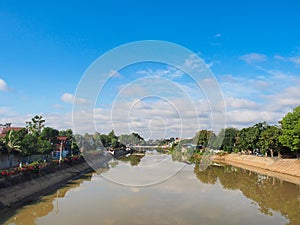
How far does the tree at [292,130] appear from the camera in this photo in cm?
3186

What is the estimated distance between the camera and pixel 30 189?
66.7 ft

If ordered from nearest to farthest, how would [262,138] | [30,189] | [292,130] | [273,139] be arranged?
1. [30,189]
2. [292,130]
3. [273,139]
4. [262,138]

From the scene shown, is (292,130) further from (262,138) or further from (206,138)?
(206,138)

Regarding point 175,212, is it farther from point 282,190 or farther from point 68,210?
point 282,190

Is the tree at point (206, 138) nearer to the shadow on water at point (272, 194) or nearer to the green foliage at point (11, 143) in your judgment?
the shadow on water at point (272, 194)

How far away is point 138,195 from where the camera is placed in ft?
69.2

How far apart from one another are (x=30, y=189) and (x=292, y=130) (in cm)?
2868

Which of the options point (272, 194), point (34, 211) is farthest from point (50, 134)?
point (272, 194)

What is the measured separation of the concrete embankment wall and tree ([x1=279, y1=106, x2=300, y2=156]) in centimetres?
2594

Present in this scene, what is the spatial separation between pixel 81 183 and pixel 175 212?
14.3 m

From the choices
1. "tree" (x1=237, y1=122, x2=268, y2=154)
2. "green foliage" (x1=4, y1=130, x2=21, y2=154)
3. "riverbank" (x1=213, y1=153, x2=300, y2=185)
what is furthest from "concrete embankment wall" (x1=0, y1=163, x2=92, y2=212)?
A: "tree" (x1=237, y1=122, x2=268, y2=154)

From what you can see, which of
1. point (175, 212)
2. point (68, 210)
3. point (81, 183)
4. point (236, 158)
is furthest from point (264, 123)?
point (68, 210)

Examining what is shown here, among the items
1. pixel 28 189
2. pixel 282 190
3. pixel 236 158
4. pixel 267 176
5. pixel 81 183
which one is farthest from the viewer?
pixel 236 158

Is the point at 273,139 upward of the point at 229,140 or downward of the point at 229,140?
upward
